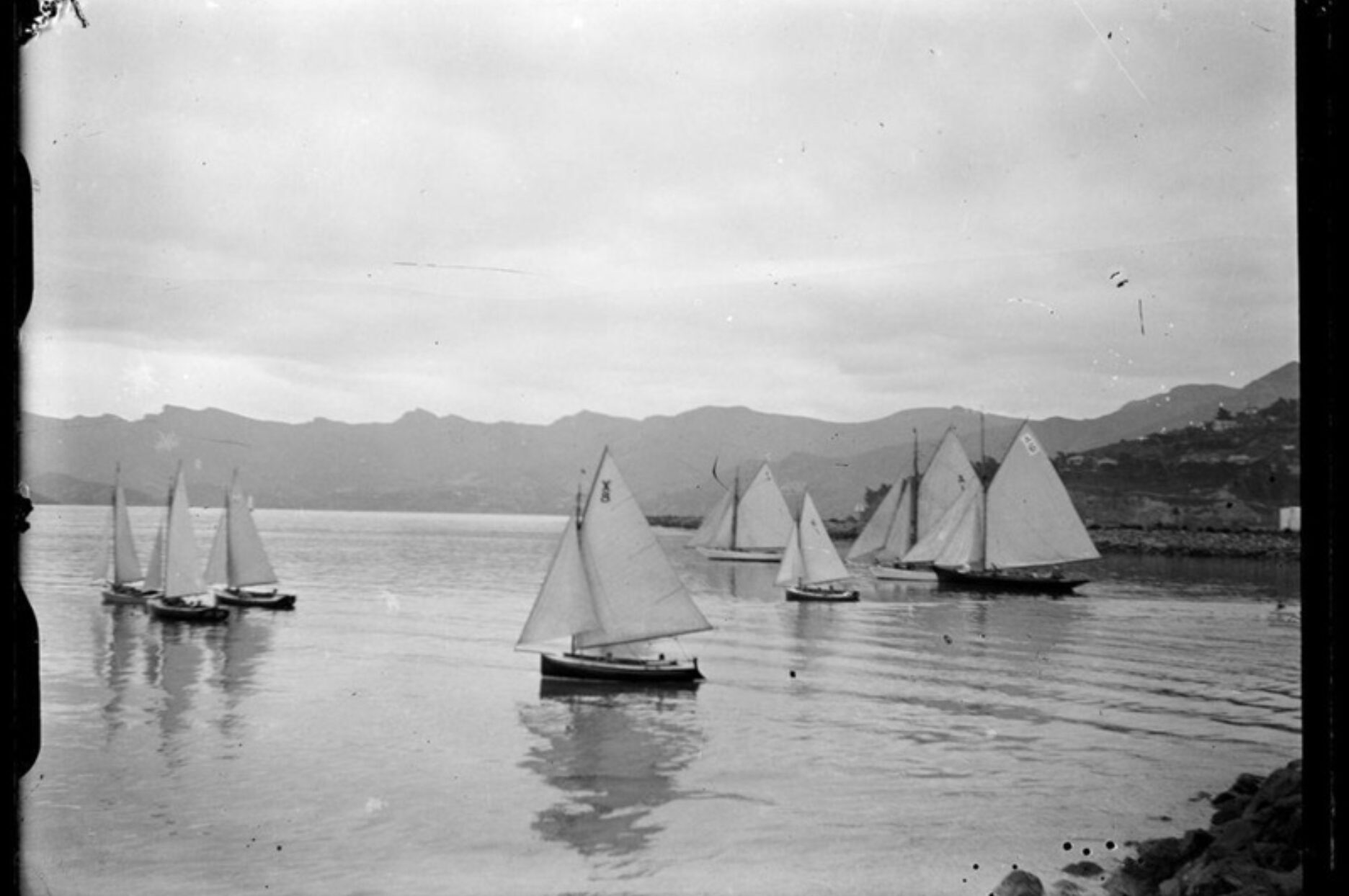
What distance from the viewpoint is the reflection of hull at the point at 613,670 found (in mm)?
17203

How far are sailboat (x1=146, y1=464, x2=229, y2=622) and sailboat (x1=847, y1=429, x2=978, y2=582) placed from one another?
80.9ft

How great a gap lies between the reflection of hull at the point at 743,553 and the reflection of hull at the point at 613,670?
17730 millimetres

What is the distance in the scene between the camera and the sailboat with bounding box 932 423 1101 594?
28.8 meters

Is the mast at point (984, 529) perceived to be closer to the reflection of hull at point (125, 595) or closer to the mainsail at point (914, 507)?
the mainsail at point (914, 507)

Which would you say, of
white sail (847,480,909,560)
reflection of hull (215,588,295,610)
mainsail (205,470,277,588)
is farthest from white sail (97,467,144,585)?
white sail (847,480,909,560)

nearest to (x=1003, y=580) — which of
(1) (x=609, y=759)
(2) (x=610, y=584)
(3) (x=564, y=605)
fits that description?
(2) (x=610, y=584)

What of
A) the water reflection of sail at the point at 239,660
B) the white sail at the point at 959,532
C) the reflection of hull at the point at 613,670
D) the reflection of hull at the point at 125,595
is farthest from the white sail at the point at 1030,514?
the reflection of hull at the point at 125,595

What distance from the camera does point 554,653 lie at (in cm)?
1806

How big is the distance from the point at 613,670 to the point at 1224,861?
1197cm

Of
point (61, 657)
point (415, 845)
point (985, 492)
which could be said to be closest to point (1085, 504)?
point (985, 492)

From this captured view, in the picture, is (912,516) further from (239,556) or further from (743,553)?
(239,556)

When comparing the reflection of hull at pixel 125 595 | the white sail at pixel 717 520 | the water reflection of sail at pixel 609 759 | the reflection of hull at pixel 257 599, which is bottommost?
the water reflection of sail at pixel 609 759

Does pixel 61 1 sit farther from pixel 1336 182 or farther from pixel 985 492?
pixel 985 492

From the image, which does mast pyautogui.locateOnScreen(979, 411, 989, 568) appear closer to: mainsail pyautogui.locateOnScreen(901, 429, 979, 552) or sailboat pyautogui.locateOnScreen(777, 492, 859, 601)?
mainsail pyautogui.locateOnScreen(901, 429, 979, 552)
